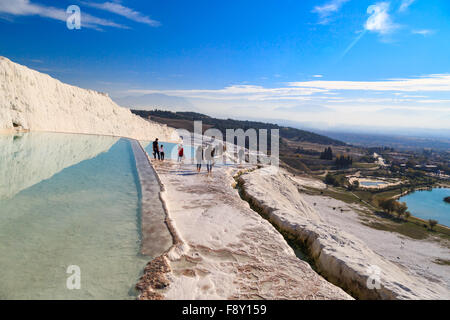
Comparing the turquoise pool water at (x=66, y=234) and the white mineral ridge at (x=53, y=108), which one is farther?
the white mineral ridge at (x=53, y=108)

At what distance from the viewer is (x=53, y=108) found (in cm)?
2352

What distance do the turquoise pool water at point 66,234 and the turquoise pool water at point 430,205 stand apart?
9211 cm

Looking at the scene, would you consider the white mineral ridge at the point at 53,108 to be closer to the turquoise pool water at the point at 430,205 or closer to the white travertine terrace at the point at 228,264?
the white travertine terrace at the point at 228,264

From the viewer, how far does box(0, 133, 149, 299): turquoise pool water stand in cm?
293

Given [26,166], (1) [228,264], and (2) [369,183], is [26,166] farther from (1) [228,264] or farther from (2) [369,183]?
(2) [369,183]

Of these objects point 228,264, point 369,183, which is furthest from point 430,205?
point 228,264

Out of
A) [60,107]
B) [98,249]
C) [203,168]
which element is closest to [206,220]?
[98,249]

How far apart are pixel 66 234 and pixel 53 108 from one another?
2463cm

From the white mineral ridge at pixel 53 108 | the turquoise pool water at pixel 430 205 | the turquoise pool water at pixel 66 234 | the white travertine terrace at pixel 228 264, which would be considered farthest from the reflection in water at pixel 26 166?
the turquoise pool water at pixel 430 205

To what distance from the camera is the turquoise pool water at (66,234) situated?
2930 mm

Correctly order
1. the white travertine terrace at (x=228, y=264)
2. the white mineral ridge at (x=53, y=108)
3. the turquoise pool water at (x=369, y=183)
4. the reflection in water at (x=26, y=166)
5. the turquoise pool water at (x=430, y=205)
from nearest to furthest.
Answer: the white travertine terrace at (x=228, y=264) → the reflection in water at (x=26, y=166) → the white mineral ridge at (x=53, y=108) → the turquoise pool water at (x=430, y=205) → the turquoise pool water at (x=369, y=183)

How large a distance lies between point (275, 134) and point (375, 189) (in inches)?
2133

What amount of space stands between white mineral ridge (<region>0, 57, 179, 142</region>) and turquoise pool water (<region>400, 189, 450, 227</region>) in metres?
86.6
